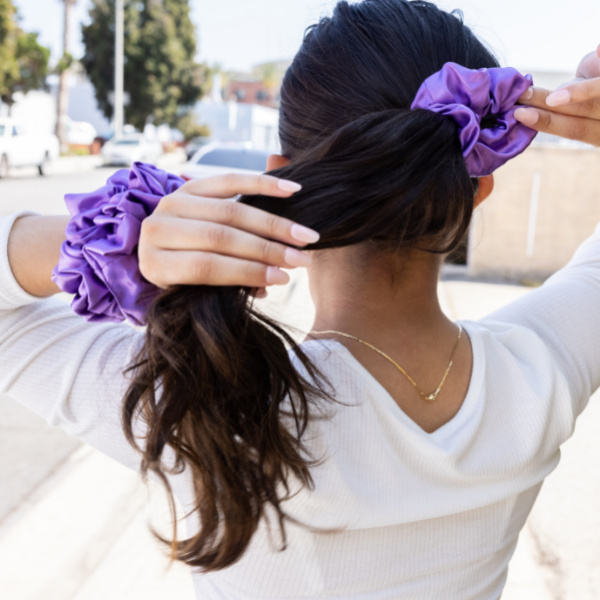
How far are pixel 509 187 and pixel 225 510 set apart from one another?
8215 millimetres

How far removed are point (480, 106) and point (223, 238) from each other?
510 millimetres

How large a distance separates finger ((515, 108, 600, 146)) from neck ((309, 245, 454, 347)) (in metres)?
0.24

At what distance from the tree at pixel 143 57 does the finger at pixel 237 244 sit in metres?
32.1

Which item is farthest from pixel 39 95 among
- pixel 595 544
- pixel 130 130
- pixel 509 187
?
pixel 595 544

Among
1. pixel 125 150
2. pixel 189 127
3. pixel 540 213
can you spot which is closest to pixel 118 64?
pixel 125 150

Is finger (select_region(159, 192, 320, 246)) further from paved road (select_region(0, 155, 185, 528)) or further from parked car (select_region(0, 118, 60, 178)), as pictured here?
parked car (select_region(0, 118, 60, 178))

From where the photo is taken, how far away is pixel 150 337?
719 mm

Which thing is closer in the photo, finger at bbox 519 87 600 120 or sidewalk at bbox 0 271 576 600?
finger at bbox 519 87 600 120

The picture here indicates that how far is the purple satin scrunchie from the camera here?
32.1 inches

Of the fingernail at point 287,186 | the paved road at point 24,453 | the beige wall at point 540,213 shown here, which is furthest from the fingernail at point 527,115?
the beige wall at point 540,213

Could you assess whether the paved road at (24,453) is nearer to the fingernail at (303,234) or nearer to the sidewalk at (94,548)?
the sidewalk at (94,548)

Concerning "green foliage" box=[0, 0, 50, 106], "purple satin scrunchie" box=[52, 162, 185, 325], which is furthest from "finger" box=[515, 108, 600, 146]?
"green foliage" box=[0, 0, 50, 106]

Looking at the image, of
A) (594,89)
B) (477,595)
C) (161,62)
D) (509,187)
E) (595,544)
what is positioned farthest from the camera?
(161,62)

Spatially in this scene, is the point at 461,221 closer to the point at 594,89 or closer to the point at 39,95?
the point at 594,89
